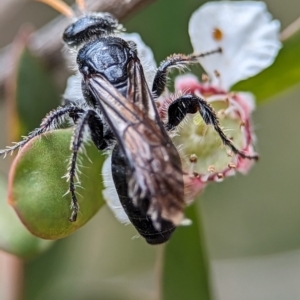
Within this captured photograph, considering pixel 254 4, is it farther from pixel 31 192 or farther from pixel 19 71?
pixel 31 192

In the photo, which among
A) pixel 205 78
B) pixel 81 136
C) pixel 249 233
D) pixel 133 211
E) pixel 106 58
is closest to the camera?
pixel 133 211

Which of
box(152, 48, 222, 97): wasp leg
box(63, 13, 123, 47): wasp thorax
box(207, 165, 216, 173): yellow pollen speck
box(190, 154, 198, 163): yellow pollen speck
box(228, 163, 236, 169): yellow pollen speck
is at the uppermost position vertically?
box(63, 13, 123, 47): wasp thorax

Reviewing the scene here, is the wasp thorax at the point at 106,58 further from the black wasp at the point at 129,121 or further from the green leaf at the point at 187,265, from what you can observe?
the green leaf at the point at 187,265

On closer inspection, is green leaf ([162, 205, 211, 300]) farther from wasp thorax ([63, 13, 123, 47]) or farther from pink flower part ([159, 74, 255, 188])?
wasp thorax ([63, 13, 123, 47])

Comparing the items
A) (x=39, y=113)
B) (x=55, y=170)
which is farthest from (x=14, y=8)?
(x=55, y=170)

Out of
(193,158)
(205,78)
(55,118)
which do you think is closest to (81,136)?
(55,118)

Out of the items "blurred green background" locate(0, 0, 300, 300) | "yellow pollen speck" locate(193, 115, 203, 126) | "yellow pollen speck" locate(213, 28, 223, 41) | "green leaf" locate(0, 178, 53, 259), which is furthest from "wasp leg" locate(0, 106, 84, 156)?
"blurred green background" locate(0, 0, 300, 300)

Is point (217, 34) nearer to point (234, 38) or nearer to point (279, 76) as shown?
point (234, 38)
